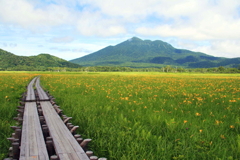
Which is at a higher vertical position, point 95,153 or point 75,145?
point 75,145

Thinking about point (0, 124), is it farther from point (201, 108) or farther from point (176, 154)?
point (201, 108)

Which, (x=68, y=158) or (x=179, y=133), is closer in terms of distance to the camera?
(x=68, y=158)

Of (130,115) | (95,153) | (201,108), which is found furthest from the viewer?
(201,108)

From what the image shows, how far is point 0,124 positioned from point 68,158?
3081 mm

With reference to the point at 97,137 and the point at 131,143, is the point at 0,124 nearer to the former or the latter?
the point at 97,137

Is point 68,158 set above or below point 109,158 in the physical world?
above

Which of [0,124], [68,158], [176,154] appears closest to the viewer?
[68,158]

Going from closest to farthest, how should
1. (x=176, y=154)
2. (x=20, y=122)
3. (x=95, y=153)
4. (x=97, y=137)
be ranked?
(x=176, y=154) < (x=95, y=153) < (x=97, y=137) < (x=20, y=122)

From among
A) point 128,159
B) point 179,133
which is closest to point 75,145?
point 128,159

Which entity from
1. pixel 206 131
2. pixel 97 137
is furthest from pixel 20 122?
pixel 206 131

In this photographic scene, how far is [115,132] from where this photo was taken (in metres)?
4.19

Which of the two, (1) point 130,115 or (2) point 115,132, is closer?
(2) point 115,132

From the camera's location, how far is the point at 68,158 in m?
2.90

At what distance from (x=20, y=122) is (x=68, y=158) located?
321cm
